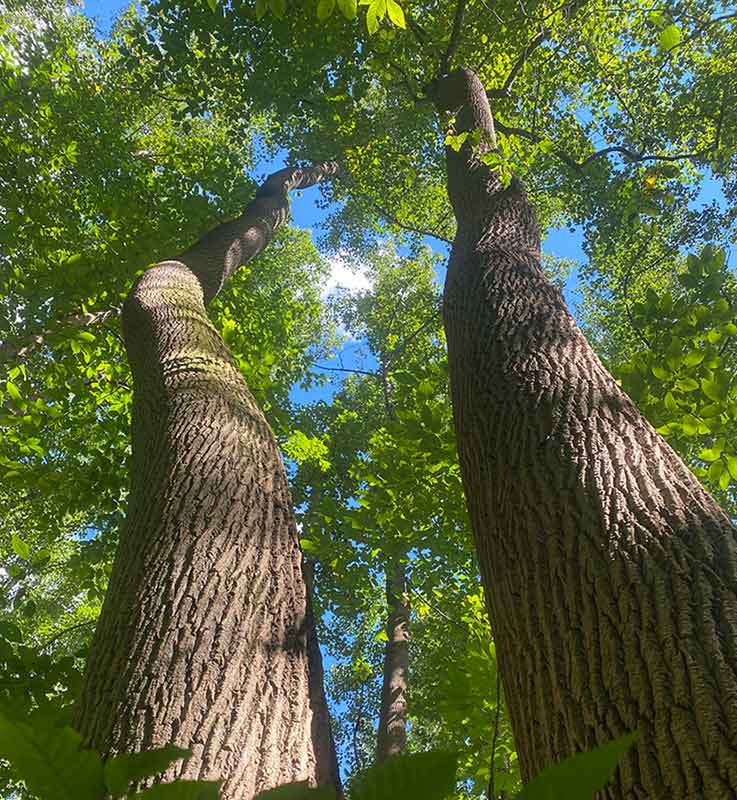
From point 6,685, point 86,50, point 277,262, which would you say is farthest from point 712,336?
point 86,50

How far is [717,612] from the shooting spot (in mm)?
1351

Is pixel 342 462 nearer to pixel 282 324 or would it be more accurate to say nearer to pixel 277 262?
pixel 282 324

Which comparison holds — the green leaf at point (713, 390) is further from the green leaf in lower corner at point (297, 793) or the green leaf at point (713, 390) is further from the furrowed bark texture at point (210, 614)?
the green leaf in lower corner at point (297, 793)

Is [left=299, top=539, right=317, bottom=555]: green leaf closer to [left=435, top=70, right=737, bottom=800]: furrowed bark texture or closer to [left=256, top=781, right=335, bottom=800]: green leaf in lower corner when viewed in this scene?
[left=435, top=70, right=737, bottom=800]: furrowed bark texture

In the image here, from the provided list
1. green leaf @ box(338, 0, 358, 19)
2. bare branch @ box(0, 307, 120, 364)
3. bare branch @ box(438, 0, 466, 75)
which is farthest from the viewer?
bare branch @ box(0, 307, 120, 364)

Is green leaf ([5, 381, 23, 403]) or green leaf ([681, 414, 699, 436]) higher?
green leaf ([5, 381, 23, 403])

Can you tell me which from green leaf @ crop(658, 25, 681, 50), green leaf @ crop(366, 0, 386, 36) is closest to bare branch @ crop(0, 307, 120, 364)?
green leaf @ crop(366, 0, 386, 36)

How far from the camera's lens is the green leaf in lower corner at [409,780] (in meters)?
0.39

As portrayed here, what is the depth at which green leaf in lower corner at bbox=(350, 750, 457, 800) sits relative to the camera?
0.39m

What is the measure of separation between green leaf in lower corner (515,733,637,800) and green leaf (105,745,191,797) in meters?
0.26

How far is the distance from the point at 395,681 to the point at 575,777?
9.09m

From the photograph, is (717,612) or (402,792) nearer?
(402,792)

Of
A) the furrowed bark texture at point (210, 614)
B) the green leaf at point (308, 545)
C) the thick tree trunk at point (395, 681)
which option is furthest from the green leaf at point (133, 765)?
the thick tree trunk at point (395, 681)

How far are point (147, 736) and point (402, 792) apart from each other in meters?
1.20
